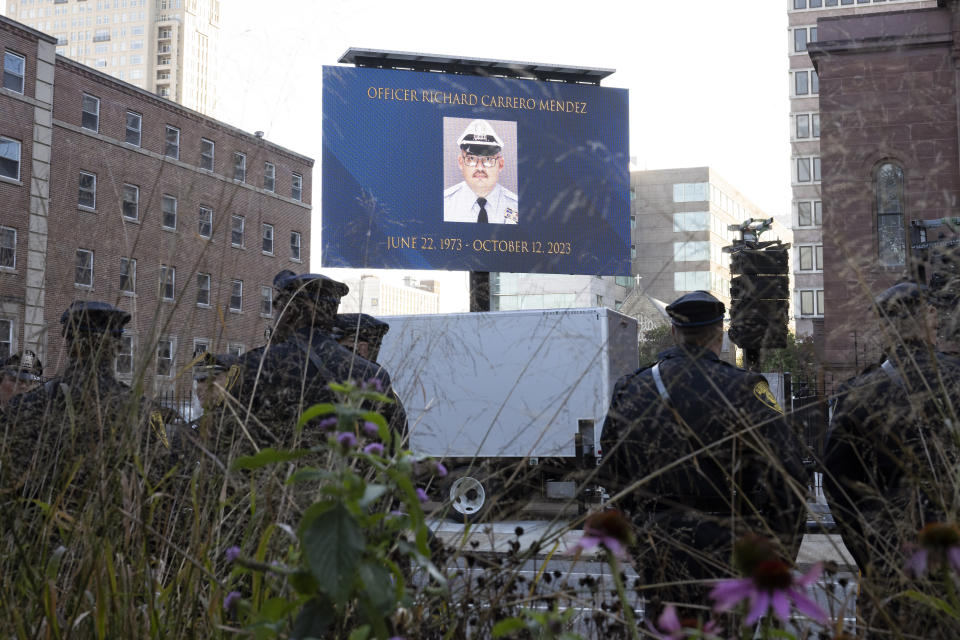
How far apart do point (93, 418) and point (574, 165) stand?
71.9ft

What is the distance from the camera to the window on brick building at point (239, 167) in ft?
7.70

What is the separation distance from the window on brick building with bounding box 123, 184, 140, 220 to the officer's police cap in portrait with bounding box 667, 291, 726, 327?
73.0 inches

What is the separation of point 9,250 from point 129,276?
280mm

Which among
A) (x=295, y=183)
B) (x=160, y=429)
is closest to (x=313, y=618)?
(x=160, y=429)

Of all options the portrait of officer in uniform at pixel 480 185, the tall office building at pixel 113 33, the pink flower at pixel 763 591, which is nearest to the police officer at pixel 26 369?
the pink flower at pixel 763 591

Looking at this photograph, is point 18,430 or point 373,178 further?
point 373,178

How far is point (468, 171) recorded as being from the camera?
24109 millimetres

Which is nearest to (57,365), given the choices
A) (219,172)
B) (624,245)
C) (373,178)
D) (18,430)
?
(18,430)

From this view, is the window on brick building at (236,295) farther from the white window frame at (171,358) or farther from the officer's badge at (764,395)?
the officer's badge at (764,395)

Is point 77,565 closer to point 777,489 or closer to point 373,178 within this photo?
point 777,489

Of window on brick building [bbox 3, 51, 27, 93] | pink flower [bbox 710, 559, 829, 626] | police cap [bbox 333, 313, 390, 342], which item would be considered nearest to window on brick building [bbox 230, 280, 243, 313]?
police cap [bbox 333, 313, 390, 342]

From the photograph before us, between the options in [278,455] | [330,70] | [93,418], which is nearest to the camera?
[278,455]

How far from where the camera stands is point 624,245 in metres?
25.0

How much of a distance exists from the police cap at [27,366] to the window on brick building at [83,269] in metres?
0.23
